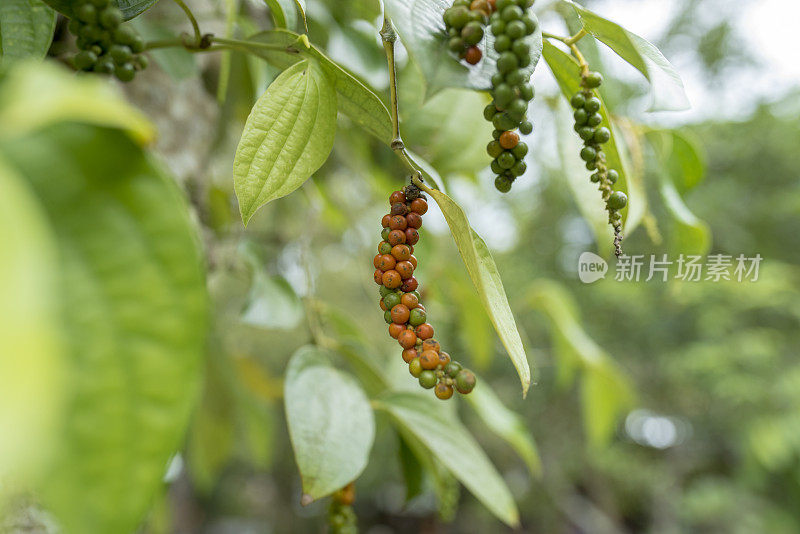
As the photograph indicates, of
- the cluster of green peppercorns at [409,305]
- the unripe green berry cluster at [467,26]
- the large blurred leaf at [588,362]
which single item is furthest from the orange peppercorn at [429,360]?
the large blurred leaf at [588,362]

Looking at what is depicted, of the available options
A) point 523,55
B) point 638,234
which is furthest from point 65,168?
point 638,234

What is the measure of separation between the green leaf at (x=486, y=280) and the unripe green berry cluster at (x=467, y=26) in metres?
0.05

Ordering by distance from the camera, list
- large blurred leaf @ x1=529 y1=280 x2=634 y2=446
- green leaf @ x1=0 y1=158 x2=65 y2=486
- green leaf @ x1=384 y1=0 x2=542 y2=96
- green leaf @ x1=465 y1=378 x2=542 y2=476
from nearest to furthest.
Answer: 1. green leaf @ x1=0 y1=158 x2=65 y2=486
2. green leaf @ x1=384 y1=0 x2=542 y2=96
3. green leaf @ x1=465 y1=378 x2=542 y2=476
4. large blurred leaf @ x1=529 y1=280 x2=634 y2=446

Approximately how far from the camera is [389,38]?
0.72ft

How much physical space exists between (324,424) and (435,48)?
0.62ft

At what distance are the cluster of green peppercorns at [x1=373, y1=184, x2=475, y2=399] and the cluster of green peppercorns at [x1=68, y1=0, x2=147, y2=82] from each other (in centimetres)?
12

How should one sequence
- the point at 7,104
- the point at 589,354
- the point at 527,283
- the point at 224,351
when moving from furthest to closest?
1. the point at 527,283
2. the point at 589,354
3. the point at 224,351
4. the point at 7,104

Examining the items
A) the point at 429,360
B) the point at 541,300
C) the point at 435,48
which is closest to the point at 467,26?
the point at 435,48

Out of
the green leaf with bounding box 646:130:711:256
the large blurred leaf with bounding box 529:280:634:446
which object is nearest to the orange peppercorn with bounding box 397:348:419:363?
the green leaf with bounding box 646:130:711:256

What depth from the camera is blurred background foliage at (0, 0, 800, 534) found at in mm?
438

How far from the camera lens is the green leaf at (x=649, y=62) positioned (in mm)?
222

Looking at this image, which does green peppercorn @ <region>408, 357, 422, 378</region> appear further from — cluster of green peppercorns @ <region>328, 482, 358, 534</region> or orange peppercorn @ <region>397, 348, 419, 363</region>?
cluster of green peppercorns @ <region>328, 482, 358, 534</region>

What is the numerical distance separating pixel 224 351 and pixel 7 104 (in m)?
0.47

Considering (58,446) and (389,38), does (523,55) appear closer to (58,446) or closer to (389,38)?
(389,38)
